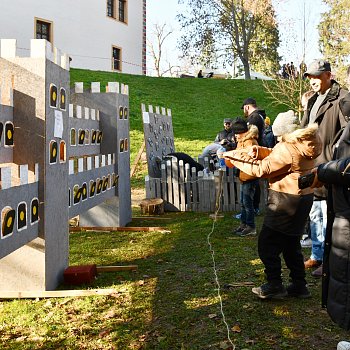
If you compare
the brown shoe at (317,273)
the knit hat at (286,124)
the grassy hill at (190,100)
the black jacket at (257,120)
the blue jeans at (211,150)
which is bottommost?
the brown shoe at (317,273)

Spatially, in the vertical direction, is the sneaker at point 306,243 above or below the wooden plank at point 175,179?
below

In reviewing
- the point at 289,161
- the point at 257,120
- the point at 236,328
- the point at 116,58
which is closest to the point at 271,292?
the point at 236,328

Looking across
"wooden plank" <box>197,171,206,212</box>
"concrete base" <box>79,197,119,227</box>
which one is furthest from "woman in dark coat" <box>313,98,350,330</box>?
"wooden plank" <box>197,171,206,212</box>

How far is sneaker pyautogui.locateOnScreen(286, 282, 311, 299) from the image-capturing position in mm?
4948

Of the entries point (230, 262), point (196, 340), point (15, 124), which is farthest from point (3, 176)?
point (230, 262)

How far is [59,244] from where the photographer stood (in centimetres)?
558

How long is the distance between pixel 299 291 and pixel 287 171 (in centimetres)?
121

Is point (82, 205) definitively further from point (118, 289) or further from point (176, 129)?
point (176, 129)

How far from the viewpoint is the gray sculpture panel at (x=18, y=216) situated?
14.4ft

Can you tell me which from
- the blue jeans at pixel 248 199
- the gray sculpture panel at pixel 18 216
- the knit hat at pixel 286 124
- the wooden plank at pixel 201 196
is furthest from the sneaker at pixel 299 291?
the wooden plank at pixel 201 196

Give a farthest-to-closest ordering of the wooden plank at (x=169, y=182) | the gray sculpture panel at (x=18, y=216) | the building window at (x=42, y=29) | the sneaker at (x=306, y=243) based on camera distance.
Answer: the building window at (x=42, y=29), the wooden plank at (x=169, y=182), the sneaker at (x=306, y=243), the gray sculpture panel at (x=18, y=216)

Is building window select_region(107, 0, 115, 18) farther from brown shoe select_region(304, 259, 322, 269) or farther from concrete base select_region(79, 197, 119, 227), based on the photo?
brown shoe select_region(304, 259, 322, 269)

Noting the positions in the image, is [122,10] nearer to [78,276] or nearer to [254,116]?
[254,116]

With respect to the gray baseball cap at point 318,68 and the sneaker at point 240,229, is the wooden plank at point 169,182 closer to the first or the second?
the sneaker at point 240,229
